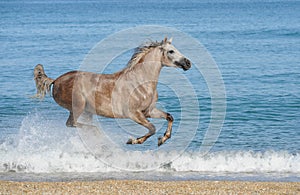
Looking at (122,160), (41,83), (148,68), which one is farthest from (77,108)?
(122,160)

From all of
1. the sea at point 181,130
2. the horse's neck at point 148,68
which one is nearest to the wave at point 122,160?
the sea at point 181,130

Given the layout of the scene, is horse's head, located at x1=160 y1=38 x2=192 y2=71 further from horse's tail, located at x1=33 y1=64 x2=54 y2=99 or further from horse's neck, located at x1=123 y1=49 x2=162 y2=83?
horse's tail, located at x1=33 y1=64 x2=54 y2=99

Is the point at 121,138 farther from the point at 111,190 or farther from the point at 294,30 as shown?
the point at 294,30

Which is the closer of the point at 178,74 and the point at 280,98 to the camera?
the point at 280,98

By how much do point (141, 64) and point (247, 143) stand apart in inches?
203

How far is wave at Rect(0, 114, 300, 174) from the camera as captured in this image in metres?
11.6

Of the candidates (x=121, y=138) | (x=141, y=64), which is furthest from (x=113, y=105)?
(x=121, y=138)

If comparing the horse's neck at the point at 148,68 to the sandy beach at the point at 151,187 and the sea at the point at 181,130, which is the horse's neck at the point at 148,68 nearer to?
the sea at the point at 181,130

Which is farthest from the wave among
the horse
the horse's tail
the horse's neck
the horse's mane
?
the horse's mane

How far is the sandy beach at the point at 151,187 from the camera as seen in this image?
8953mm

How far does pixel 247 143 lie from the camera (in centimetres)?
1392

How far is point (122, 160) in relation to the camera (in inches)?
476

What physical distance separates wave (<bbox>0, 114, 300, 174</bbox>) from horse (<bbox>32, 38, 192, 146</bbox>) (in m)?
1.60

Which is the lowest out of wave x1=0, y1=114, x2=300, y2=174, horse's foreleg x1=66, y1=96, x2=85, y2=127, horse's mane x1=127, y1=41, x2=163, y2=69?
wave x1=0, y1=114, x2=300, y2=174
